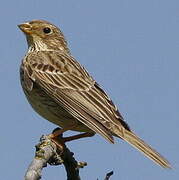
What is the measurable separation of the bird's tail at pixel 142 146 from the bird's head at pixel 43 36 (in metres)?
3.13

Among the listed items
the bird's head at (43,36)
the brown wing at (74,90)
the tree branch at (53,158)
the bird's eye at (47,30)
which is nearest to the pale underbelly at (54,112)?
the brown wing at (74,90)

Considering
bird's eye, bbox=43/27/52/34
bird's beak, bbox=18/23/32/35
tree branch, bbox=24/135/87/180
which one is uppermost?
bird's eye, bbox=43/27/52/34

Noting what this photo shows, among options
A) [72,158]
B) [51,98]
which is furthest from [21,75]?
[72,158]

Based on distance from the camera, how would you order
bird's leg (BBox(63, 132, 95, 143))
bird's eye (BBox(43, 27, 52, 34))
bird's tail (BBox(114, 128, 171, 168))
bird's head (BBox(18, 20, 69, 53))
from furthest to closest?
bird's eye (BBox(43, 27, 52, 34)) → bird's head (BBox(18, 20, 69, 53)) → bird's leg (BBox(63, 132, 95, 143)) → bird's tail (BBox(114, 128, 171, 168))

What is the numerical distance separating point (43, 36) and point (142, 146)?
392 cm

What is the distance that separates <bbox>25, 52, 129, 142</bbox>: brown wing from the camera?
812 centimetres

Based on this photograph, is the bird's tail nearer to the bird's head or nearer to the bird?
the bird

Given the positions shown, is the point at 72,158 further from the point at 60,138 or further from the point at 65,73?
the point at 65,73

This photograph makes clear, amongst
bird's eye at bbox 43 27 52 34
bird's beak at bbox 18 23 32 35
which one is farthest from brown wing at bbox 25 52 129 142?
bird's eye at bbox 43 27 52 34

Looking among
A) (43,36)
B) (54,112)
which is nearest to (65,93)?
(54,112)

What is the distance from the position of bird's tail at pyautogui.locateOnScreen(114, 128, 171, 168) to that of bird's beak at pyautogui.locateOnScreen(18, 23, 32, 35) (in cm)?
313

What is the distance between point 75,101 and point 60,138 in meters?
0.84

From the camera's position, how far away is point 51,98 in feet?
28.8

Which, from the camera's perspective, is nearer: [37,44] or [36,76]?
[36,76]
